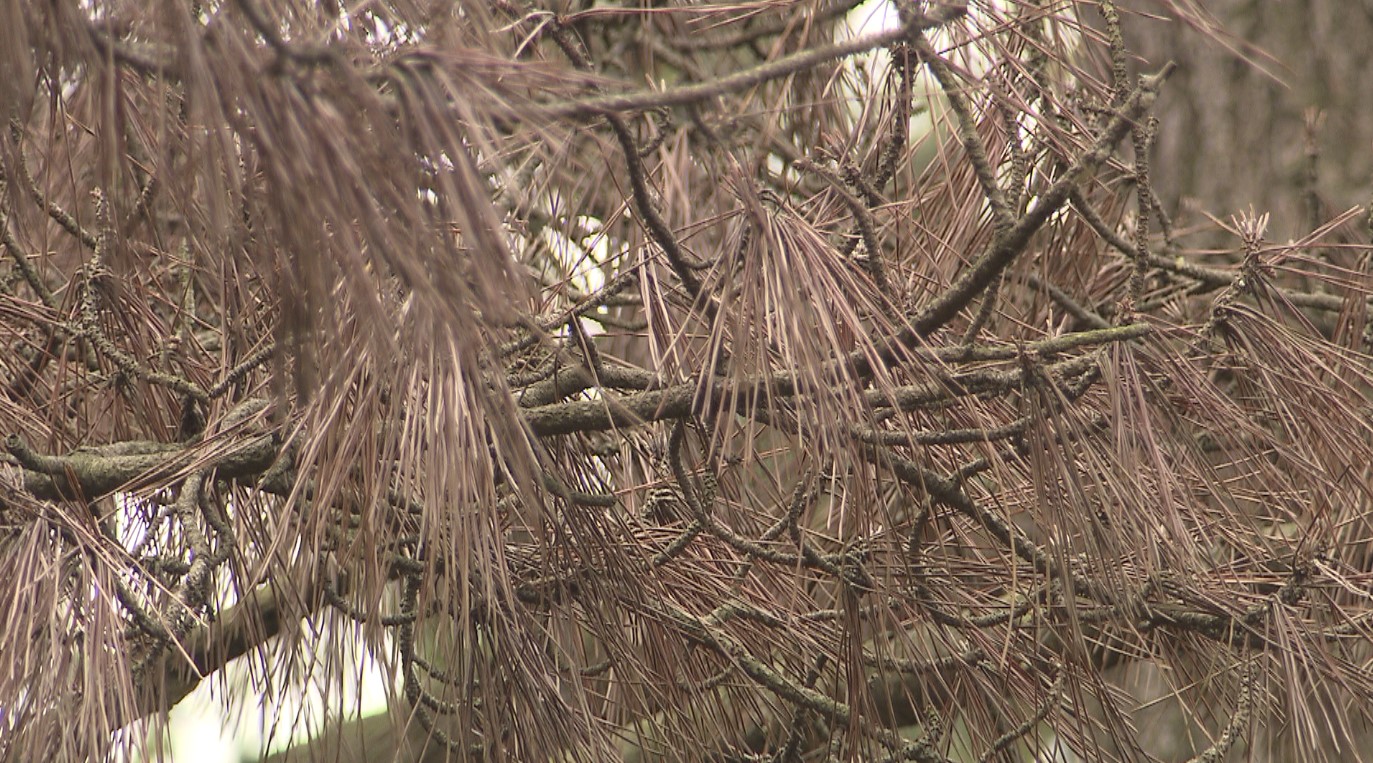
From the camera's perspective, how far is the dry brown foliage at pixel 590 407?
557 mm

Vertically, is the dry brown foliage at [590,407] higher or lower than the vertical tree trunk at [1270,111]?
lower

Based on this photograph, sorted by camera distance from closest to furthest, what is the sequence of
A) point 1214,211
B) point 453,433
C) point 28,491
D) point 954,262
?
point 453,433
point 28,491
point 954,262
point 1214,211

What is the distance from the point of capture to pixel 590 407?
93 centimetres

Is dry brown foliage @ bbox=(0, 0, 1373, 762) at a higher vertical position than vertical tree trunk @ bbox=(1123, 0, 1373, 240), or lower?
lower

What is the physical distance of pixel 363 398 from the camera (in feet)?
2.82

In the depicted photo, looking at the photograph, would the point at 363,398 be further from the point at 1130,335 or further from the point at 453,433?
the point at 1130,335

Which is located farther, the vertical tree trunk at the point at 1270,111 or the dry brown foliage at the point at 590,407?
the vertical tree trunk at the point at 1270,111

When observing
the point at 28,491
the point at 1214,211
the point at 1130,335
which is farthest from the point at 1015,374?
the point at 1214,211

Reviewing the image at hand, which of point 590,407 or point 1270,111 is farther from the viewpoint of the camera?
point 1270,111

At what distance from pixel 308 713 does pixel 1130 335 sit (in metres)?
0.68

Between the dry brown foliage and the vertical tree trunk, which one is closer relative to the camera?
the dry brown foliage

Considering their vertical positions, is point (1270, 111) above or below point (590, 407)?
above

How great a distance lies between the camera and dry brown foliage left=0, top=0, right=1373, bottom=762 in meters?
0.56

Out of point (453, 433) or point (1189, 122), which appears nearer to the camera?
point (453, 433)
